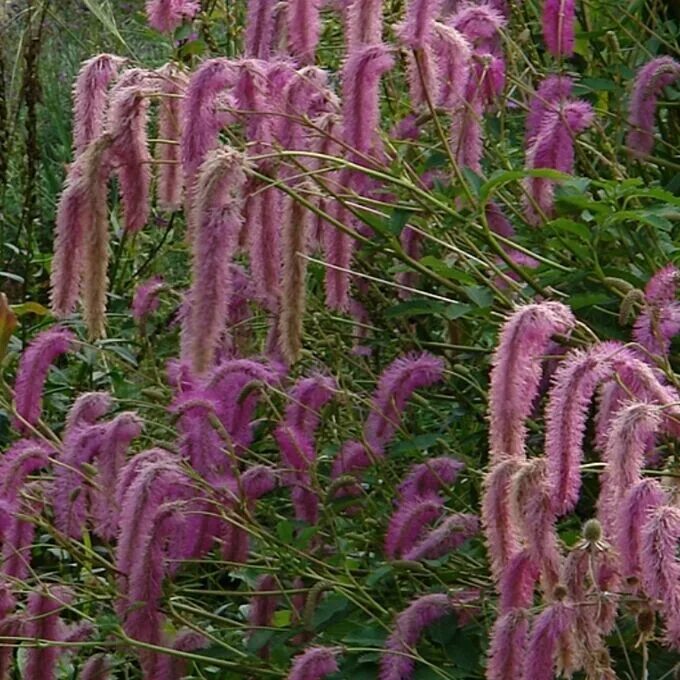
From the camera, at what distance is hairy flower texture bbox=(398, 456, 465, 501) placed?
2.47 m

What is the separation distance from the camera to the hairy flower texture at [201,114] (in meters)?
2.09

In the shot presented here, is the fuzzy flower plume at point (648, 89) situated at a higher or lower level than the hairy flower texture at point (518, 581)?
higher

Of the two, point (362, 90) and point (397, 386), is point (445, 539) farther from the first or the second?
point (362, 90)

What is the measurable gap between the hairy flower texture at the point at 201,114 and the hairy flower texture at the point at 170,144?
A: 0.79 ft

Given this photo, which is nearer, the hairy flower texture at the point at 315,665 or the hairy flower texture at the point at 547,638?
the hairy flower texture at the point at 547,638

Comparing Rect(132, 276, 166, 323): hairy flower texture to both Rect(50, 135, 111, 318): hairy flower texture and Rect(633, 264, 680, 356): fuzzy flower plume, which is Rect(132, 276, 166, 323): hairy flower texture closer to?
Rect(50, 135, 111, 318): hairy flower texture

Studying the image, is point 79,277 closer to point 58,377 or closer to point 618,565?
point 618,565

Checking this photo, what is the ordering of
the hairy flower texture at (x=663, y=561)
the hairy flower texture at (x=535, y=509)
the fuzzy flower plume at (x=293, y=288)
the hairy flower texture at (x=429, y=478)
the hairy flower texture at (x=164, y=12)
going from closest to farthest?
→ the hairy flower texture at (x=663, y=561) → the hairy flower texture at (x=535, y=509) → the fuzzy flower plume at (x=293, y=288) → the hairy flower texture at (x=429, y=478) → the hairy flower texture at (x=164, y=12)

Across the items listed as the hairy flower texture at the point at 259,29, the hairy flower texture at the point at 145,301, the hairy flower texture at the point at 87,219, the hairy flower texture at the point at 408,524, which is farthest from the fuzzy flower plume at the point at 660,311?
the hairy flower texture at the point at 145,301

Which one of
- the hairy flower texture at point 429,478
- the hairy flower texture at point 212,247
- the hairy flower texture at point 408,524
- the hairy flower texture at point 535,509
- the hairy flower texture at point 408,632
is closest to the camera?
the hairy flower texture at point 535,509

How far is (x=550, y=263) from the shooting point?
8.17 feet

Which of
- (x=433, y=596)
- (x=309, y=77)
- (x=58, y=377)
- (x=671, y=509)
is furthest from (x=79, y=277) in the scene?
(x=58, y=377)

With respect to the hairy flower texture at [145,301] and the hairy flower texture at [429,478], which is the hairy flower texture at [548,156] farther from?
the hairy flower texture at [145,301]

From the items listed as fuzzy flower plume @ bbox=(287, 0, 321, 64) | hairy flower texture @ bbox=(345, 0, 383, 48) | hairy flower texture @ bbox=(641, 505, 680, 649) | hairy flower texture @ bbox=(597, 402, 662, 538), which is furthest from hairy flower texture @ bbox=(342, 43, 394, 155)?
hairy flower texture @ bbox=(641, 505, 680, 649)
